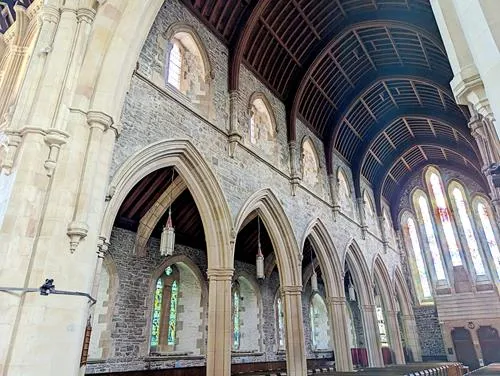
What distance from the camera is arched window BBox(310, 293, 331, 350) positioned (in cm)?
1669

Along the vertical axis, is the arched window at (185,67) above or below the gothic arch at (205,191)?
above

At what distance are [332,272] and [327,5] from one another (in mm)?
8788

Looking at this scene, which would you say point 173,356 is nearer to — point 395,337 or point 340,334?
point 340,334

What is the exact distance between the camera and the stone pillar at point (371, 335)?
13820mm

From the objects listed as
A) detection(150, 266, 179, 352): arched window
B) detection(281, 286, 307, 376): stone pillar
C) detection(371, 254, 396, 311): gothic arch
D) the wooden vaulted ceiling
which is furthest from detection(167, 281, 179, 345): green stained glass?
detection(371, 254, 396, 311): gothic arch

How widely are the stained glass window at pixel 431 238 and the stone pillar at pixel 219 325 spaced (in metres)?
16.9

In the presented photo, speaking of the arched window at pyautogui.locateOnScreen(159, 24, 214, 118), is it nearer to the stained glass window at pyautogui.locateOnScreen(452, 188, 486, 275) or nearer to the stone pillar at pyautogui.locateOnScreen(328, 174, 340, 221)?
the stone pillar at pyautogui.locateOnScreen(328, 174, 340, 221)

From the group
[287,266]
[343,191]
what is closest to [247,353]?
[287,266]

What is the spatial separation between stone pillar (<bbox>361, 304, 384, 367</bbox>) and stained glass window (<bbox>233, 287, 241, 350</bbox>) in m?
5.15

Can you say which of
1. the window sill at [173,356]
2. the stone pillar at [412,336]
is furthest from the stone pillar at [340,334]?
the stone pillar at [412,336]

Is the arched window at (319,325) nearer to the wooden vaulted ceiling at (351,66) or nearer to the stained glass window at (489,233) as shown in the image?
the wooden vaulted ceiling at (351,66)

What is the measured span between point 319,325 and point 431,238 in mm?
8707

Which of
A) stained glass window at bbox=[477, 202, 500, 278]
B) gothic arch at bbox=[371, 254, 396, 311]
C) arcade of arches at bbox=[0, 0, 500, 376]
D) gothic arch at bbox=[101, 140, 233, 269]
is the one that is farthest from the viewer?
stained glass window at bbox=[477, 202, 500, 278]

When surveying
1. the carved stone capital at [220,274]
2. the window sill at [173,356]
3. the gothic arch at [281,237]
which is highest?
the gothic arch at [281,237]
